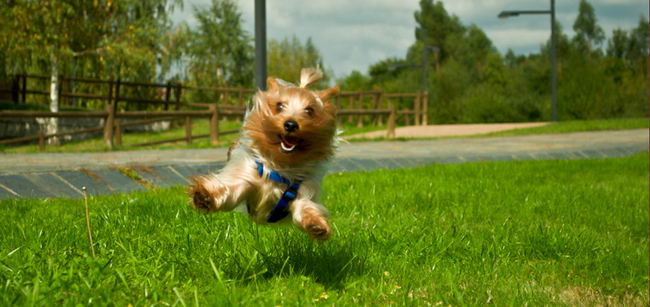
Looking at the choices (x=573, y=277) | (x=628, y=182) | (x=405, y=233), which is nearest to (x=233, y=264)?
(x=405, y=233)

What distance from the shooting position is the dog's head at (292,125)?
9.62 feet

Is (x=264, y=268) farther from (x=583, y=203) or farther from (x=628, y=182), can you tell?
(x=628, y=182)

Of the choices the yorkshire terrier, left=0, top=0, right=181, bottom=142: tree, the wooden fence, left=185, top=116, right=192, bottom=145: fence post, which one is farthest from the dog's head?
left=0, top=0, right=181, bottom=142: tree

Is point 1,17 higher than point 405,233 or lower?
higher

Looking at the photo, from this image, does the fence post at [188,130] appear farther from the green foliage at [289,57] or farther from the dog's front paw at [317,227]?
the green foliage at [289,57]

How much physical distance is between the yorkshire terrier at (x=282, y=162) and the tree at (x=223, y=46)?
44.6 m

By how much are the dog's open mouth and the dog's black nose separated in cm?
9

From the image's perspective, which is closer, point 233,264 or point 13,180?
point 233,264

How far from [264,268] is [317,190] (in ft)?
1.78

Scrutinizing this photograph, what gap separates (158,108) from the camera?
33.6 m

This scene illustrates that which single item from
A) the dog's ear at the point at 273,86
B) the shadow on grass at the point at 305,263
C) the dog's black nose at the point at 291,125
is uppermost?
the dog's ear at the point at 273,86

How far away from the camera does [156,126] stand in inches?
1211

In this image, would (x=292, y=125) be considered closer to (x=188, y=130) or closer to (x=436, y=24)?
(x=188, y=130)

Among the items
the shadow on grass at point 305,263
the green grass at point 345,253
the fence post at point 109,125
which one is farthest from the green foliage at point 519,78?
the shadow on grass at point 305,263
